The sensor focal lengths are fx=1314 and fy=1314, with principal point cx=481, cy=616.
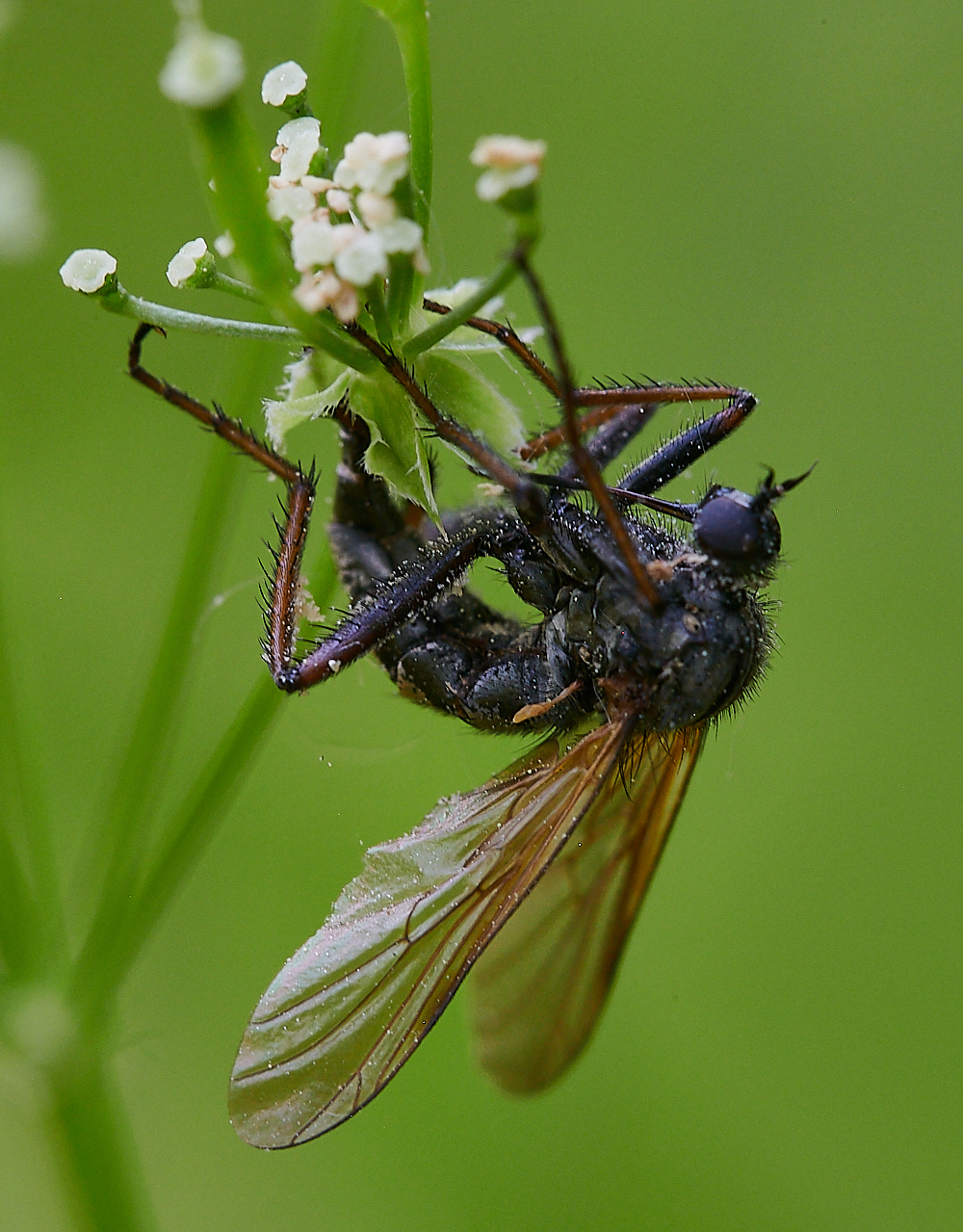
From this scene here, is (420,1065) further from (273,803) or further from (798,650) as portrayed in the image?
(798,650)

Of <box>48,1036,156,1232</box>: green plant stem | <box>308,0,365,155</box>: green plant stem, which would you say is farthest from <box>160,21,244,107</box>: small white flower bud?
<box>48,1036,156,1232</box>: green plant stem

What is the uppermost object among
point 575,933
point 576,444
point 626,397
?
point 626,397

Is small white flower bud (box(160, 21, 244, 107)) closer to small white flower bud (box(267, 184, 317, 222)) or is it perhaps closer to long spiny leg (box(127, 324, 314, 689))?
small white flower bud (box(267, 184, 317, 222))

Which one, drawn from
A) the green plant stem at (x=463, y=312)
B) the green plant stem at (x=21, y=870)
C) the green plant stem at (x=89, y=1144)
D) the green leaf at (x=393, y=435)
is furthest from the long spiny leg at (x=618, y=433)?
the green plant stem at (x=89, y=1144)

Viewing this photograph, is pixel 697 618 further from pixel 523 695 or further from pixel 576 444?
pixel 576 444

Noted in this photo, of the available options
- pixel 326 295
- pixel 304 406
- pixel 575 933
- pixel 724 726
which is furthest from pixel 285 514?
pixel 724 726

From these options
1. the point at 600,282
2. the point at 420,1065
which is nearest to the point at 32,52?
the point at 600,282

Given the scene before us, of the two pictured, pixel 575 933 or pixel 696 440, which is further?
pixel 575 933
